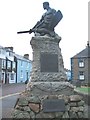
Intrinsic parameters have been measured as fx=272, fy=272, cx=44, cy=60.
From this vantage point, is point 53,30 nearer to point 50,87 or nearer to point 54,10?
point 54,10

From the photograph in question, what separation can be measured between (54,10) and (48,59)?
7.22 ft

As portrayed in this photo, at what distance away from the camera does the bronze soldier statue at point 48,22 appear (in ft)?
37.8

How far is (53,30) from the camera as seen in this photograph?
38.6 feet

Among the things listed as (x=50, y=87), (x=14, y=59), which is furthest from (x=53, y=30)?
(x=14, y=59)

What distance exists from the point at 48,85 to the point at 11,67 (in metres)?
61.0

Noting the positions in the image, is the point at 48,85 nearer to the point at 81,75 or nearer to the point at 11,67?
the point at 81,75

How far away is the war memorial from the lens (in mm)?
9836

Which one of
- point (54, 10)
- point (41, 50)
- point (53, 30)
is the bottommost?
point (41, 50)

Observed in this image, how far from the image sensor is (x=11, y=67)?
233 feet

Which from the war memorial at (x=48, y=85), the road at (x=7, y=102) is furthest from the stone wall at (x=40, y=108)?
the road at (x=7, y=102)

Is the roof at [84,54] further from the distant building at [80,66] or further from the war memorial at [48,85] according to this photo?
the war memorial at [48,85]

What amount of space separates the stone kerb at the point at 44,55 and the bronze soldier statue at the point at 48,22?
43 centimetres

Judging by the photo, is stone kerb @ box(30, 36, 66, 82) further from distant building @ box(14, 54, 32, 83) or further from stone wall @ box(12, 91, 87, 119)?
distant building @ box(14, 54, 32, 83)

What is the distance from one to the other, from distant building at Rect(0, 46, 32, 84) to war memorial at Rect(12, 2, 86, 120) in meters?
52.3
